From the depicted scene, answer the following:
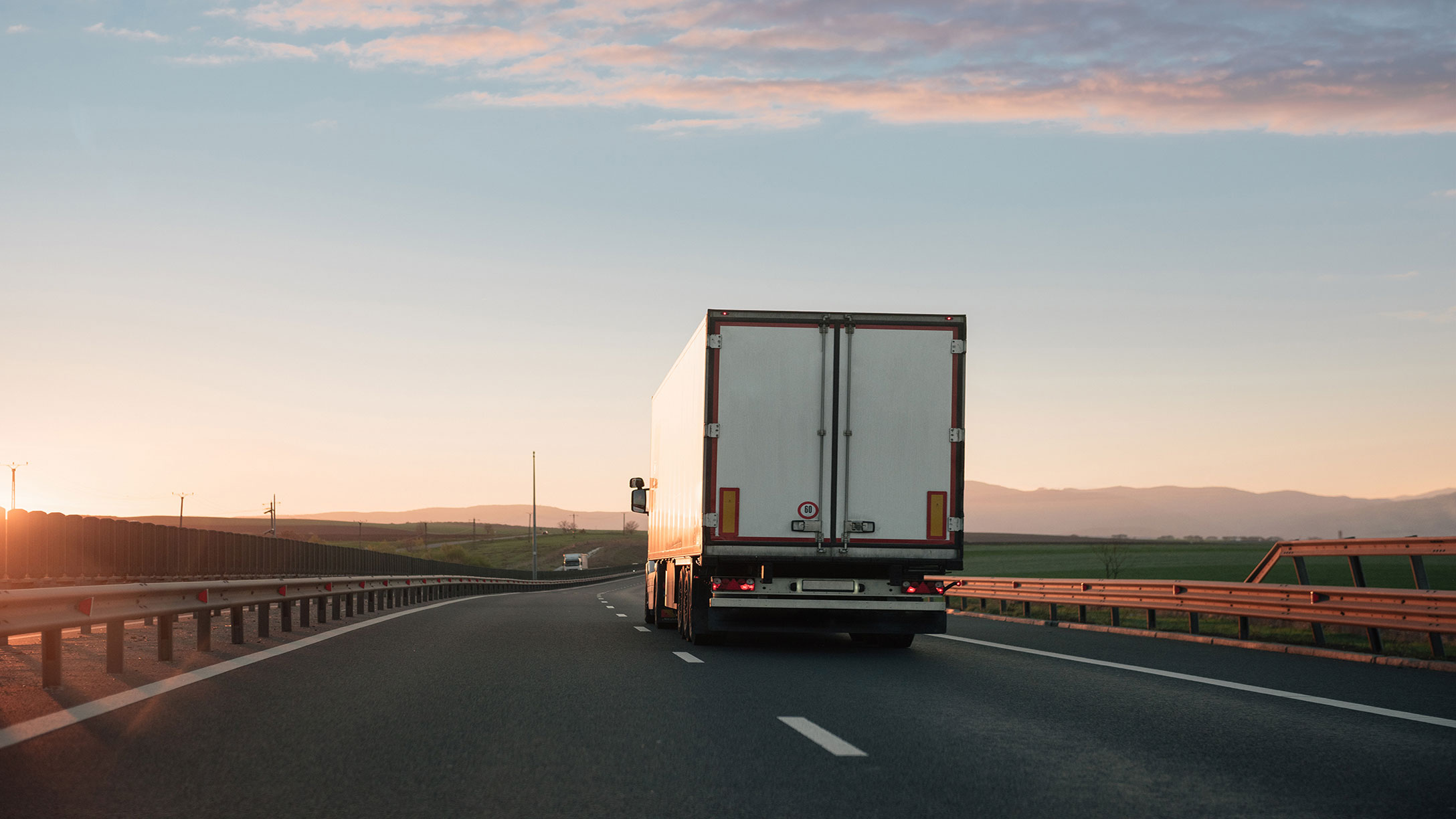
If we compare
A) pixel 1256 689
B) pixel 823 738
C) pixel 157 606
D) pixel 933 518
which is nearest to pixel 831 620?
pixel 933 518

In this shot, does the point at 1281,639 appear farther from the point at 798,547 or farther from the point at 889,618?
the point at 798,547

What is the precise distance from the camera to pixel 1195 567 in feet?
246

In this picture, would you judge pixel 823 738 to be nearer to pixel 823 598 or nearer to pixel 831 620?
pixel 823 598

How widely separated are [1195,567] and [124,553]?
212 feet

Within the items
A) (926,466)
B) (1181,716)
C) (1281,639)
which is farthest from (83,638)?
(1281,639)

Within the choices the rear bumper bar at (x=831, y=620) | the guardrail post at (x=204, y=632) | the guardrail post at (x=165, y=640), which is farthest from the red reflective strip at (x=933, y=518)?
the guardrail post at (x=165, y=640)

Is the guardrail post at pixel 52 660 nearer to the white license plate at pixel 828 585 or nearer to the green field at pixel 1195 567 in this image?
the white license plate at pixel 828 585

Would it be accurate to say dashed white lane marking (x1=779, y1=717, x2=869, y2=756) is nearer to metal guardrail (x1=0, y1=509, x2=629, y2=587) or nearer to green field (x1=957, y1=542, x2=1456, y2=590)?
metal guardrail (x1=0, y1=509, x2=629, y2=587)

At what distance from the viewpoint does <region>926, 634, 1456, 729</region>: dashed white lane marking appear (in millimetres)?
8859

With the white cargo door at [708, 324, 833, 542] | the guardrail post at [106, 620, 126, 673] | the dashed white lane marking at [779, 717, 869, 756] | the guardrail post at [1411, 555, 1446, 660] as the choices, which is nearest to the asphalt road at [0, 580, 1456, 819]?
the dashed white lane marking at [779, 717, 869, 756]

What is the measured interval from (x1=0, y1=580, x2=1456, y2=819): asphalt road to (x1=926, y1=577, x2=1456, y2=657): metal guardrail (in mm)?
681

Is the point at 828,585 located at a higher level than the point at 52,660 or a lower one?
higher

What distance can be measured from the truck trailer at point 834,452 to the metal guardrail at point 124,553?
344 inches

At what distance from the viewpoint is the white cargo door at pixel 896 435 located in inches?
576
